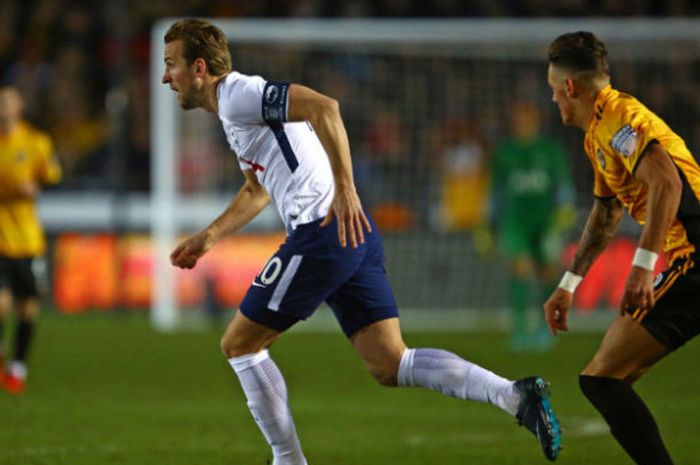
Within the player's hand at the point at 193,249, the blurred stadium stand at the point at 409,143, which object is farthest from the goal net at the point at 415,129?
the player's hand at the point at 193,249

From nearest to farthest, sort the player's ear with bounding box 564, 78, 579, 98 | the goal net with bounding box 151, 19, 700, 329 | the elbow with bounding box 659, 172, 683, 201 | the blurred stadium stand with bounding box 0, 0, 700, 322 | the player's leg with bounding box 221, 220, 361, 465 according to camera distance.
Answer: the elbow with bounding box 659, 172, 683, 201, the player's ear with bounding box 564, 78, 579, 98, the player's leg with bounding box 221, 220, 361, 465, the goal net with bounding box 151, 19, 700, 329, the blurred stadium stand with bounding box 0, 0, 700, 322

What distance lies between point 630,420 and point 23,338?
7.45 metres

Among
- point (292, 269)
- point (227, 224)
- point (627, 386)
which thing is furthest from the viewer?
point (227, 224)

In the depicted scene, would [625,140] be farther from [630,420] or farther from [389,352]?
[389,352]

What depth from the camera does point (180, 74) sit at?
678cm

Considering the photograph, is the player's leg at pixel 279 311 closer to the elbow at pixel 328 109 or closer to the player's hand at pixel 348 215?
the player's hand at pixel 348 215

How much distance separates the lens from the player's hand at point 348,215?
251 inches

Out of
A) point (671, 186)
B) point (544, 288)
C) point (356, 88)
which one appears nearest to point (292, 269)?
point (671, 186)

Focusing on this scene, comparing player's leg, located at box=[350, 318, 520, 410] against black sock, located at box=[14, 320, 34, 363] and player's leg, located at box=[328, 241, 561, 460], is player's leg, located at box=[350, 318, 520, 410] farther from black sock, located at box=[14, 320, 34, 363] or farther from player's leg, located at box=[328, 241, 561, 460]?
black sock, located at box=[14, 320, 34, 363]

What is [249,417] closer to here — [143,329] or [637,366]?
[637,366]

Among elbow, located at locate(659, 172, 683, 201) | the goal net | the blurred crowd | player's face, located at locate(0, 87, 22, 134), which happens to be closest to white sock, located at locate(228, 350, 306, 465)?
elbow, located at locate(659, 172, 683, 201)

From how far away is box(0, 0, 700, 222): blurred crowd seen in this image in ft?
61.1

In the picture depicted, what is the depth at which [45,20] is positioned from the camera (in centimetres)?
2467

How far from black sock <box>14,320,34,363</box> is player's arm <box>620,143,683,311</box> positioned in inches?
300
